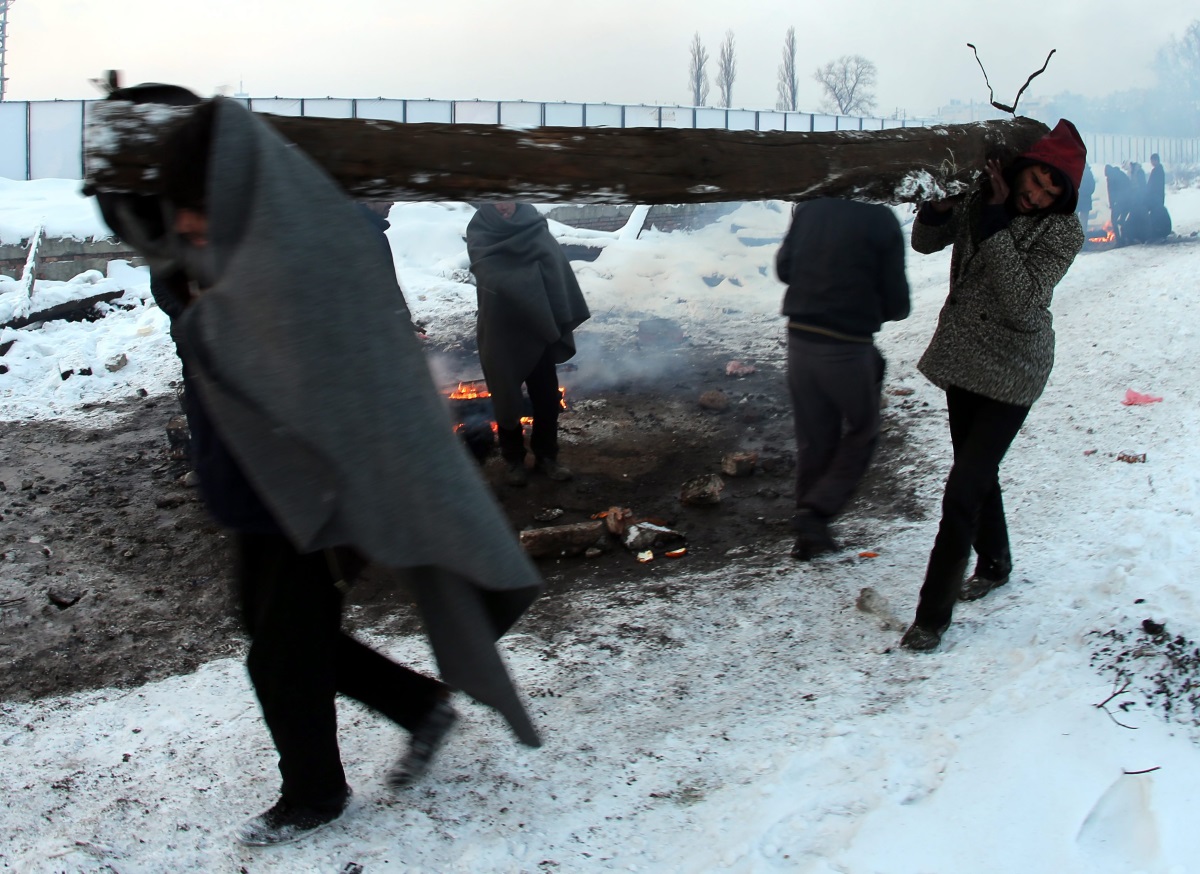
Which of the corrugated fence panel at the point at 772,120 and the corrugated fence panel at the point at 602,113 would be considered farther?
the corrugated fence panel at the point at 772,120

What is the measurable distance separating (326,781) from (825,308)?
2.87 metres

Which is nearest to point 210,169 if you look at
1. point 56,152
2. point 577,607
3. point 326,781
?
point 326,781

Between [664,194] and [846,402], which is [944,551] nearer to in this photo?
[846,402]

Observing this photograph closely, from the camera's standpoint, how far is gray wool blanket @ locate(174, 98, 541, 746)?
6.52ft

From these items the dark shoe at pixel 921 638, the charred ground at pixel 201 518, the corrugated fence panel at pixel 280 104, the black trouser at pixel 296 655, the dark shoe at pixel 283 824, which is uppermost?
the corrugated fence panel at pixel 280 104

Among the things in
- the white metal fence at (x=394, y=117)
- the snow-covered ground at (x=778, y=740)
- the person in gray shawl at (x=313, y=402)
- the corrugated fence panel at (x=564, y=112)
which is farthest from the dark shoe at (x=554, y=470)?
the corrugated fence panel at (x=564, y=112)

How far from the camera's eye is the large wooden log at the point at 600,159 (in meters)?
2.28

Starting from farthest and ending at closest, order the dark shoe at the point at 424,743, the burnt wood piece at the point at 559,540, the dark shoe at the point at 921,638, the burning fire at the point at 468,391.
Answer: the burning fire at the point at 468,391 → the burnt wood piece at the point at 559,540 → the dark shoe at the point at 921,638 → the dark shoe at the point at 424,743

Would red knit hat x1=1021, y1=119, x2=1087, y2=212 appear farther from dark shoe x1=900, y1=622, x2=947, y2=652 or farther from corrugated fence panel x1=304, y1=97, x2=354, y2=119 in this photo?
corrugated fence panel x1=304, y1=97, x2=354, y2=119

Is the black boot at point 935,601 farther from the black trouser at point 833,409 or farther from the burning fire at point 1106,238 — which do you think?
the burning fire at point 1106,238

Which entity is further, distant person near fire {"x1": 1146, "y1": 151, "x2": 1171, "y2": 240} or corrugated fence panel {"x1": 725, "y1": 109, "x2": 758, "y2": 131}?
corrugated fence panel {"x1": 725, "y1": 109, "x2": 758, "y2": 131}

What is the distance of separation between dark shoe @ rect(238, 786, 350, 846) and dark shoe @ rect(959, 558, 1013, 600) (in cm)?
267

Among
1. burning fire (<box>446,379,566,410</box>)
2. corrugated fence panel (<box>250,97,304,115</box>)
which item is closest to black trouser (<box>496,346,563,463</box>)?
burning fire (<box>446,379,566,410</box>)

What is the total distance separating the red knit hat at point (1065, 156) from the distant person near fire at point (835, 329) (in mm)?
726
